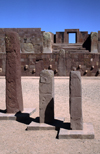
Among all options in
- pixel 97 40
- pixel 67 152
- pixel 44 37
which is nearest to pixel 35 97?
pixel 67 152

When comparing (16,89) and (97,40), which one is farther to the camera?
(97,40)

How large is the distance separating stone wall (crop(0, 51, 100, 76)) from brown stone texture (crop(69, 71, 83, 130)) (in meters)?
10.2

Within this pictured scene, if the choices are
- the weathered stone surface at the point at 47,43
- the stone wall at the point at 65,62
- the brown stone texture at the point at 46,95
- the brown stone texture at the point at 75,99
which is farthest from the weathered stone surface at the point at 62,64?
the brown stone texture at the point at 75,99

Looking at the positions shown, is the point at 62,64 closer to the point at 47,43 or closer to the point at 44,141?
the point at 47,43

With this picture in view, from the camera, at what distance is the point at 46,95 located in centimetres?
482

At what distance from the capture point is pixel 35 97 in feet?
26.6

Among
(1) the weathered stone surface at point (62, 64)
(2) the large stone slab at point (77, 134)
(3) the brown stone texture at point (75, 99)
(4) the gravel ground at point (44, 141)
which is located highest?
(1) the weathered stone surface at point (62, 64)

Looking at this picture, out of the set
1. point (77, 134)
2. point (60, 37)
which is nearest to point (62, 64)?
point (60, 37)

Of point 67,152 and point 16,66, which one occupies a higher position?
point 16,66

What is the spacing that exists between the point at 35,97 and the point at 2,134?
364 centimetres

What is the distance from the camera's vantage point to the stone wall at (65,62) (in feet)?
47.5

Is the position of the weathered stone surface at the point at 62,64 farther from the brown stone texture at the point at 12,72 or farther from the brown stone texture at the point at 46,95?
the brown stone texture at the point at 46,95

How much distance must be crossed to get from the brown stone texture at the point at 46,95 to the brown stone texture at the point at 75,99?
2.08ft

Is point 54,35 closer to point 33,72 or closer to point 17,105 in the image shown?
point 33,72
